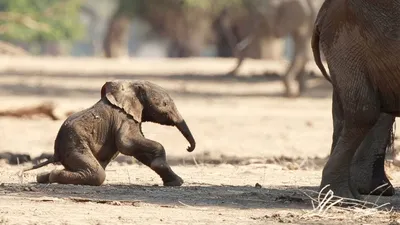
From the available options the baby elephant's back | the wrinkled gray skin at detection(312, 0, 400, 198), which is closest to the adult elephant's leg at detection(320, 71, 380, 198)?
A: the wrinkled gray skin at detection(312, 0, 400, 198)

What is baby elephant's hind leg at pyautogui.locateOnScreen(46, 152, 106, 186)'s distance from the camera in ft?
24.6

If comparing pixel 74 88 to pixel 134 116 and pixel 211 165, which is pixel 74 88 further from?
pixel 134 116

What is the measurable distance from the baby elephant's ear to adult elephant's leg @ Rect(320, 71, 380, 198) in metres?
1.44

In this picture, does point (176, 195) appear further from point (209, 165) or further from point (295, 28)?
point (295, 28)

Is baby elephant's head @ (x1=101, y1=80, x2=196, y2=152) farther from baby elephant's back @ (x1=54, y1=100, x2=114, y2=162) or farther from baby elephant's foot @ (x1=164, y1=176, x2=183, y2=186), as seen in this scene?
baby elephant's foot @ (x1=164, y1=176, x2=183, y2=186)

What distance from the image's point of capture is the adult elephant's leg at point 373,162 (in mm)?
7527

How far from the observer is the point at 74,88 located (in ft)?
78.3

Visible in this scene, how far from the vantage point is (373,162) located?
761cm

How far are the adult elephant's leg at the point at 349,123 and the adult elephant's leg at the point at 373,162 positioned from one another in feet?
1.66

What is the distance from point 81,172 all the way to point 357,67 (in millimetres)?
1970

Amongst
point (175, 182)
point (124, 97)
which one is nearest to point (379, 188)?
point (175, 182)

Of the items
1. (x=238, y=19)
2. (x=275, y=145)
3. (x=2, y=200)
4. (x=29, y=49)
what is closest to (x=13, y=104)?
(x=275, y=145)

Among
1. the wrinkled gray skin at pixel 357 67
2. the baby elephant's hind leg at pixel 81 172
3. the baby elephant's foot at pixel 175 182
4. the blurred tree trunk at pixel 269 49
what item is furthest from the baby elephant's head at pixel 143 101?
the blurred tree trunk at pixel 269 49

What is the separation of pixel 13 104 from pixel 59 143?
7.80 metres
